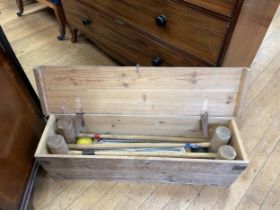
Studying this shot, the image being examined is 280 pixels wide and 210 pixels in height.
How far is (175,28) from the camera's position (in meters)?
1.08

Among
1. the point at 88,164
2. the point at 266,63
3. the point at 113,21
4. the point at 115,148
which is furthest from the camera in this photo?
the point at 266,63

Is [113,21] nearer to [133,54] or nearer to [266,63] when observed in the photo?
[133,54]

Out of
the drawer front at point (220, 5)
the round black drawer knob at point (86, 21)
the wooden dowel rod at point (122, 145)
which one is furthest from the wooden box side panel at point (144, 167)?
the round black drawer knob at point (86, 21)

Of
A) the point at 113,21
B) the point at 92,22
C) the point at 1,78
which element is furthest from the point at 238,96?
the point at 92,22

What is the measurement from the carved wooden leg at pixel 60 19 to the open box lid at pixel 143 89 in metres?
1.05

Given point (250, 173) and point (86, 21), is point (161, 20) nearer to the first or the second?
point (86, 21)

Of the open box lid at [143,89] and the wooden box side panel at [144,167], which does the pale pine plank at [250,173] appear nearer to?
the wooden box side panel at [144,167]

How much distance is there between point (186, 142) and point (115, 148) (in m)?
0.34

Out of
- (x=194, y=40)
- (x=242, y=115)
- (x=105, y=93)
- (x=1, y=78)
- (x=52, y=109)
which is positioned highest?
(x=194, y=40)

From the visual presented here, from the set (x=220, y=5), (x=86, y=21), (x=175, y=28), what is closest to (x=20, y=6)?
(x=86, y=21)

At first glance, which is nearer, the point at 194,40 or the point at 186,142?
the point at 194,40

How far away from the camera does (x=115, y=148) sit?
3.65 feet

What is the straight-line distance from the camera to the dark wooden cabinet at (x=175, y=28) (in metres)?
0.92

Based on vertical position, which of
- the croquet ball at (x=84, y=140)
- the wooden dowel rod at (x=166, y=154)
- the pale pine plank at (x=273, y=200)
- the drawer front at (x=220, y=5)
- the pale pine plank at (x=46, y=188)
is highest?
the drawer front at (x=220, y=5)
